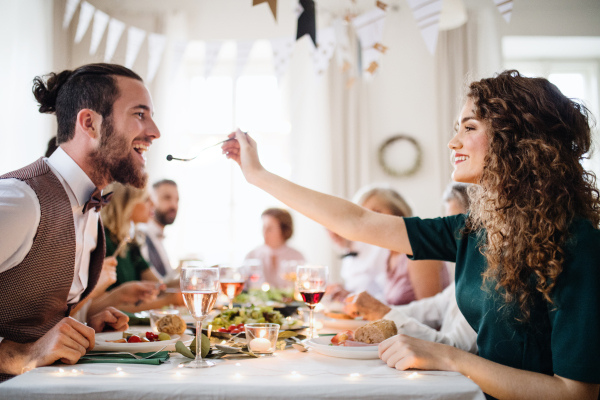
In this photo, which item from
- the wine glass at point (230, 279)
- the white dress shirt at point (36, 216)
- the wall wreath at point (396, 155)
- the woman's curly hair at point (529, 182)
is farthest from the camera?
the wall wreath at point (396, 155)

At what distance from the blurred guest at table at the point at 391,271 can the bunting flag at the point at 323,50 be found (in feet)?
4.53

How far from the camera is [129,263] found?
2.87 metres

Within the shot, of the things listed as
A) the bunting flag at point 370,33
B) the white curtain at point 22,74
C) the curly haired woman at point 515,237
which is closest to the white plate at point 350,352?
the curly haired woman at point 515,237

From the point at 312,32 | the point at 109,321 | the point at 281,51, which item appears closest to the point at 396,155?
the point at 281,51

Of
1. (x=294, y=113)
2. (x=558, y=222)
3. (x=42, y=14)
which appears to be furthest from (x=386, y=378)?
(x=42, y=14)

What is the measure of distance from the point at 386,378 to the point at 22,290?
96 centimetres

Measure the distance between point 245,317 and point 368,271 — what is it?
1.73 metres

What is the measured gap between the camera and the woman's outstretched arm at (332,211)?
4.40 ft

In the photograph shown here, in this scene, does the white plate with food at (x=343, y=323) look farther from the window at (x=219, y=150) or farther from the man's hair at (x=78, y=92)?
the window at (x=219, y=150)

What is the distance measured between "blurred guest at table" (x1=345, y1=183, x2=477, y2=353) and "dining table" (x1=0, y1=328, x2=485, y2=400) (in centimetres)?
49

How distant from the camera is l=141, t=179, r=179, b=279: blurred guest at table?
3684mm

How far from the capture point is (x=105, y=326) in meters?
1.47

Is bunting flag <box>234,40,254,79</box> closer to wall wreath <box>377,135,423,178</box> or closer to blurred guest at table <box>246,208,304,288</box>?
blurred guest at table <box>246,208,304,288</box>

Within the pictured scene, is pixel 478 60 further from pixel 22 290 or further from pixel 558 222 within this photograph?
pixel 22 290
